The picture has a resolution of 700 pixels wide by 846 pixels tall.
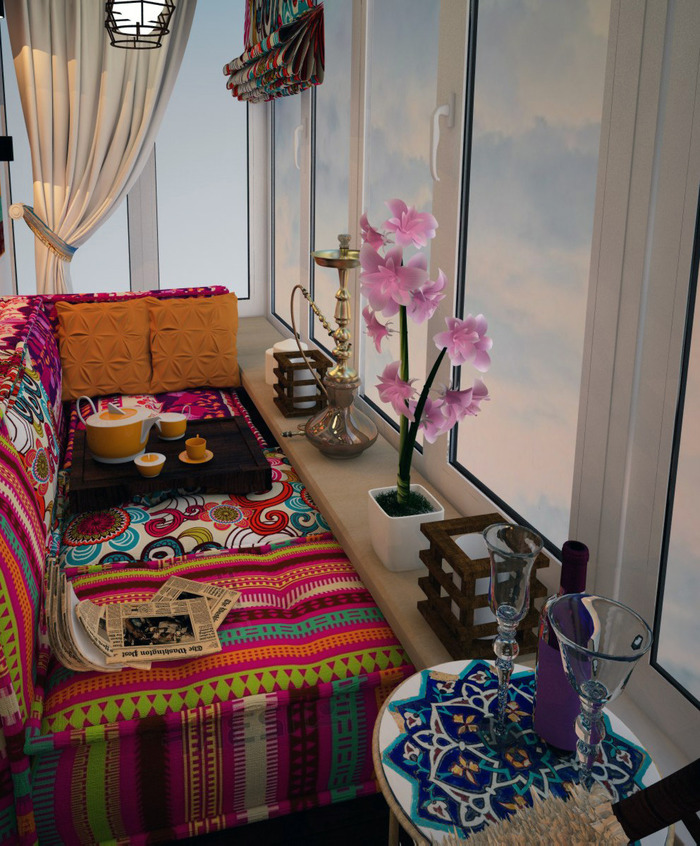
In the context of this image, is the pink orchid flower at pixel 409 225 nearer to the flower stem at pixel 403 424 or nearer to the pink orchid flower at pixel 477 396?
the flower stem at pixel 403 424

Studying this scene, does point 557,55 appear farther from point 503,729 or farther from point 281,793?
point 281,793

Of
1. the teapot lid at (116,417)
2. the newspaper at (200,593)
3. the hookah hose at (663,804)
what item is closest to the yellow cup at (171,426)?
the teapot lid at (116,417)

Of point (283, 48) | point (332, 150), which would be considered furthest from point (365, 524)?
point (283, 48)

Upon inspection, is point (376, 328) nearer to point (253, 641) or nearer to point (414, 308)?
point (414, 308)

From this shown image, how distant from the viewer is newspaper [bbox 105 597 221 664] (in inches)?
61.1

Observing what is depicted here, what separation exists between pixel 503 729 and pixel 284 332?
2.83 m

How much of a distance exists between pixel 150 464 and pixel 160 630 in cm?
68

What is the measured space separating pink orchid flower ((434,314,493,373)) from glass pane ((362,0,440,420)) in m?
0.65

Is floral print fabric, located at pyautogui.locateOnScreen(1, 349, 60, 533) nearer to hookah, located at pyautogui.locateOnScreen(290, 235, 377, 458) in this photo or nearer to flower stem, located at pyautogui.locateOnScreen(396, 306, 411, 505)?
hookah, located at pyautogui.locateOnScreen(290, 235, 377, 458)

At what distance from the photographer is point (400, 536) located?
5.63ft

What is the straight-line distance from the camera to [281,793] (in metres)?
1.55

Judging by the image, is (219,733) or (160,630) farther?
(160,630)

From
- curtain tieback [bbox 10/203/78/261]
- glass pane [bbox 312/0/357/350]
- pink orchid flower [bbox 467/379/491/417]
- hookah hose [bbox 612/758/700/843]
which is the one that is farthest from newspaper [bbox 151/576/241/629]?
curtain tieback [bbox 10/203/78/261]

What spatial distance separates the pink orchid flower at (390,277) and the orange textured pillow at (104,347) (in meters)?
1.67
